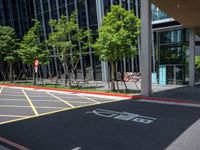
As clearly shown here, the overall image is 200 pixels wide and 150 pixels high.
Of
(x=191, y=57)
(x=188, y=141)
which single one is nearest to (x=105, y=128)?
(x=188, y=141)

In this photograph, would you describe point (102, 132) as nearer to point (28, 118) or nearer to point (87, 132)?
point (87, 132)

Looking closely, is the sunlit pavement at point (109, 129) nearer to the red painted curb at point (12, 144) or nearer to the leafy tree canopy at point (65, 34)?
the red painted curb at point (12, 144)

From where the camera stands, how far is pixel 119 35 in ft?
58.1

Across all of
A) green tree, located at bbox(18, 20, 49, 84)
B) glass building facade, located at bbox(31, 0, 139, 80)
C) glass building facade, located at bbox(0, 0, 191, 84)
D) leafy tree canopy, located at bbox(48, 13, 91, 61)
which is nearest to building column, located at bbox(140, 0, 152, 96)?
glass building facade, located at bbox(0, 0, 191, 84)

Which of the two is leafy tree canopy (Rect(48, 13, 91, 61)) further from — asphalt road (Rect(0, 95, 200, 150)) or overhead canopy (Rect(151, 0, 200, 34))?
asphalt road (Rect(0, 95, 200, 150))

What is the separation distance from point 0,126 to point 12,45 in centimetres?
2587

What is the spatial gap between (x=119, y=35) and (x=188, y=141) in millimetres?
11586

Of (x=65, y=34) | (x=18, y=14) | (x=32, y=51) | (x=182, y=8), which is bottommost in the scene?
(x=32, y=51)

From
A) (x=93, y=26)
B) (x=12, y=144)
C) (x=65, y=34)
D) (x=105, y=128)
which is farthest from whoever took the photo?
(x=93, y=26)

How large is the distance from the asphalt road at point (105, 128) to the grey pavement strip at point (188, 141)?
0.56ft

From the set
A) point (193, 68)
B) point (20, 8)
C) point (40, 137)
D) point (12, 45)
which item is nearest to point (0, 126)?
point (40, 137)

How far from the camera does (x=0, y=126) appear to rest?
9.93m

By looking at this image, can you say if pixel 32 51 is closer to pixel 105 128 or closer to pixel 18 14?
pixel 18 14

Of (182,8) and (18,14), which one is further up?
(18,14)
